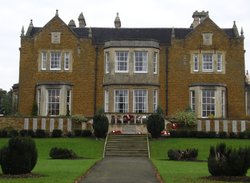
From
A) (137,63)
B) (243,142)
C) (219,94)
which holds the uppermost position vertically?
(137,63)

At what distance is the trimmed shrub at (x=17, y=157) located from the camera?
21656 millimetres

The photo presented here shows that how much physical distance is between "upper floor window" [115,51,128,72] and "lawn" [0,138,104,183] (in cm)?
971

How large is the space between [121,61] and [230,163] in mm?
29262

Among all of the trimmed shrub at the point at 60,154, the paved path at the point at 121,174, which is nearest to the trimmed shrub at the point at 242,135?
the trimmed shrub at the point at 60,154

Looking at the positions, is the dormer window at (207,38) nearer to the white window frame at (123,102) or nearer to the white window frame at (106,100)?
the white window frame at (123,102)

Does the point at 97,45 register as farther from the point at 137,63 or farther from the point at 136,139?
the point at 136,139

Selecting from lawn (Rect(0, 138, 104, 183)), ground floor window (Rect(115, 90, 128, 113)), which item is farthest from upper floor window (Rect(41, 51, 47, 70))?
lawn (Rect(0, 138, 104, 183))

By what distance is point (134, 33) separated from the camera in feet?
178

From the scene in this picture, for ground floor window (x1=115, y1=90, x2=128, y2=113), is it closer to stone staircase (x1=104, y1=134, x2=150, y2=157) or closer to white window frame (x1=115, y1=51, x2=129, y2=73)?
white window frame (x1=115, y1=51, x2=129, y2=73)

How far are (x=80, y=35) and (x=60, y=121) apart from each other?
1313 centimetres

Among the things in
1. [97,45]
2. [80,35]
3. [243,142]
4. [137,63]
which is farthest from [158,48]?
[243,142]

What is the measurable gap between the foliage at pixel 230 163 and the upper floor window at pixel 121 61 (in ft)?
93.8

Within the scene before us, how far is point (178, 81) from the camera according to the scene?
5100cm

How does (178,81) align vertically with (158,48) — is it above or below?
below
